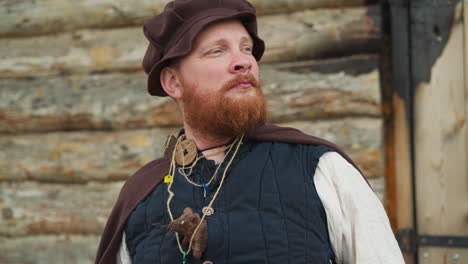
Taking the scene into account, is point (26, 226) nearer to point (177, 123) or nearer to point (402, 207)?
point (177, 123)

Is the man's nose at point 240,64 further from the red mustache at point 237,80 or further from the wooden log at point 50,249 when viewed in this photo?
the wooden log at point 50,249

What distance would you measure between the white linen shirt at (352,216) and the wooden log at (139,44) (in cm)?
118

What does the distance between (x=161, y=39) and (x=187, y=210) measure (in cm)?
54

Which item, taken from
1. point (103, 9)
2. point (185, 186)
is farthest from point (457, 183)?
point (103, 9)

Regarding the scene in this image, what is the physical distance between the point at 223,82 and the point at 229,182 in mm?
290

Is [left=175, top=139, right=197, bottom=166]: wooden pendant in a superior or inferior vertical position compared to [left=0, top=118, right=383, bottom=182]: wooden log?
superior

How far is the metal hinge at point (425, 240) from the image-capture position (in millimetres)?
2453

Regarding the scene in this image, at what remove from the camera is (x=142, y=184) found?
1.71 meters

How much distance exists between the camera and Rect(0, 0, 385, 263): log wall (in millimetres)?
2555

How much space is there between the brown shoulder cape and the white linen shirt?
3.7 inches

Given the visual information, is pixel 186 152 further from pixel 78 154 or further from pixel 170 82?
pixel 78 154

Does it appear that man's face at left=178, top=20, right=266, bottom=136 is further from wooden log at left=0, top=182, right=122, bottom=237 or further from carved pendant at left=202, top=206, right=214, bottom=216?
wooden log at left=0, top=182, right=122, bottom=237

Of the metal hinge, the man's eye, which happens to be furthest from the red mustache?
the metal hinge

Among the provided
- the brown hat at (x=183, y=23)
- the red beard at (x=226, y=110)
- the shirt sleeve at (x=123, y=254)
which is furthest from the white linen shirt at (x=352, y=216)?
the shirt sleeve at (x=123, y=254)
